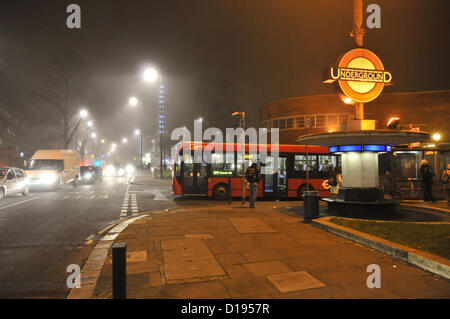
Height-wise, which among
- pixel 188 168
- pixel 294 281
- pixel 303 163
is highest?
pixel 303 163

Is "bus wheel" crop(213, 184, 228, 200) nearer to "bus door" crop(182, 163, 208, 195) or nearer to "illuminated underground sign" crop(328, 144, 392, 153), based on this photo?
"bus door" crop(182, 163, 208, 195)

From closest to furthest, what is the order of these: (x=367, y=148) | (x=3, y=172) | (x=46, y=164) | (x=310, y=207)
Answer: (x=310, y=207) → (x=367, y=148) → (x=3, y=172) → (x=46, y=164)

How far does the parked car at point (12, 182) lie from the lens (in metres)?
17.2

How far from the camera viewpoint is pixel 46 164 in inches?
978

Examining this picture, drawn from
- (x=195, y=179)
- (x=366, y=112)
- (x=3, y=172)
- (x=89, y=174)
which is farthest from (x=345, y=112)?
(x=3, y=172)

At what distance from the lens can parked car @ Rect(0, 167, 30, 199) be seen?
1725cm

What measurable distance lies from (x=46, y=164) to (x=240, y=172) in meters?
16.5

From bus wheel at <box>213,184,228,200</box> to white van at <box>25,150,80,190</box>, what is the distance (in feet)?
42.6

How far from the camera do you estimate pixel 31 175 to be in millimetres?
22562

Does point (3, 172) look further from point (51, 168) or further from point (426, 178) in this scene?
point (426, 178)

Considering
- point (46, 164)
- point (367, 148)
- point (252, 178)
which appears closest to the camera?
point (367, 148)

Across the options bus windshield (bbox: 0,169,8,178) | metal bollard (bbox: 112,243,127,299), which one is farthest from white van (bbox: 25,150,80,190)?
metal bollard (bbox: 112,243,127,299)

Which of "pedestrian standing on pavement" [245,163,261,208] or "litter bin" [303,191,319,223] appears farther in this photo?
"pedestrian standing on pavement" [245,163,261,208]

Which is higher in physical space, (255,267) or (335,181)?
(335,181)
